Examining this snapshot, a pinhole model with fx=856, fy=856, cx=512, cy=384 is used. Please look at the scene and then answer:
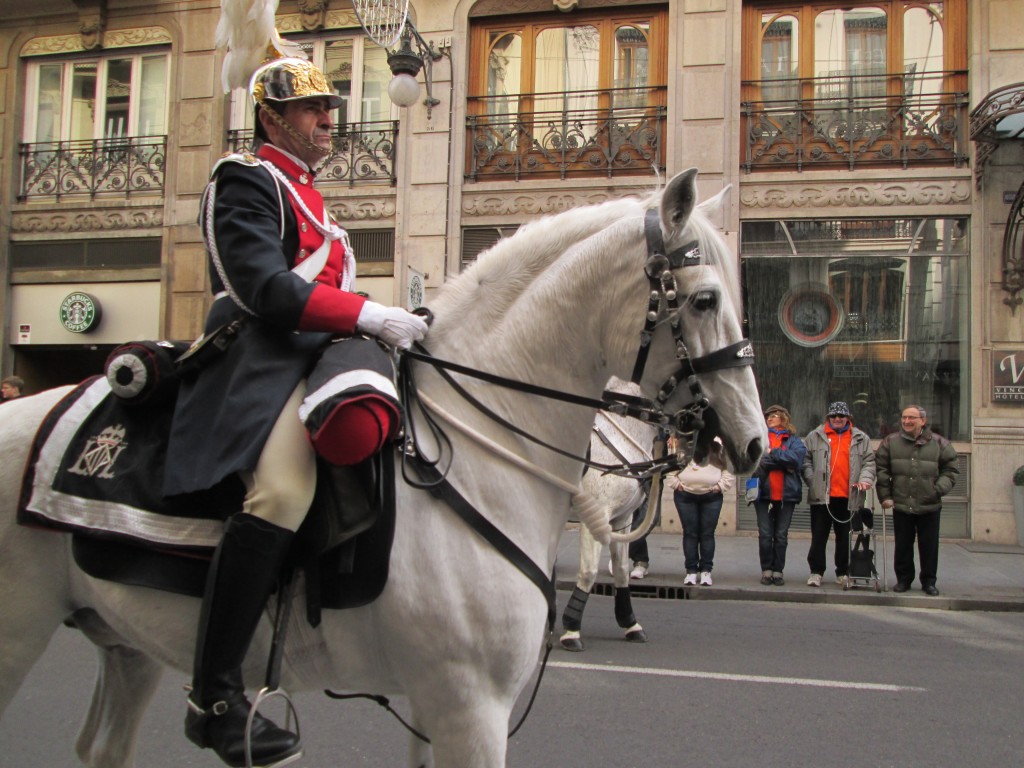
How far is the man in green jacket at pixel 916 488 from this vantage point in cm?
1026

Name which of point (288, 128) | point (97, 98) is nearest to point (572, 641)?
point (288, 128)

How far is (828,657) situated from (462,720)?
5.66 metres

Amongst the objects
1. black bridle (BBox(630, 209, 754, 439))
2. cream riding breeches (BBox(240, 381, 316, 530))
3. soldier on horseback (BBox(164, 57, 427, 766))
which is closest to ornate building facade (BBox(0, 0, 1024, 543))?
soldier on horseback (BBox(164, 57, 427, 766))

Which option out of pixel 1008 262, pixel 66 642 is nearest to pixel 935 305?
pixel 1008 262

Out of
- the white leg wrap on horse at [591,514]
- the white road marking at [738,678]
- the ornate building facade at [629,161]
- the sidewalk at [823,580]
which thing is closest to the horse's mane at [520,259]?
the white leg wrap on horse at [591,514]

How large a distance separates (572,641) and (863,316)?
9723mm

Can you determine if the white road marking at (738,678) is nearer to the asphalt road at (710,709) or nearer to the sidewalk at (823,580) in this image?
the asphalt road at (710,709)

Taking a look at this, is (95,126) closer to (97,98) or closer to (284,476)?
(97,98)

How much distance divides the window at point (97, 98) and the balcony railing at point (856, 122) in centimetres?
1147

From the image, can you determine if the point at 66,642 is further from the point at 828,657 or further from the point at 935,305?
the point at 935,305

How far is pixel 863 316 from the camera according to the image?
14.5m

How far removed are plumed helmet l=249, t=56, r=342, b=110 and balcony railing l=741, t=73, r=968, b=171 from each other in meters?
13.1

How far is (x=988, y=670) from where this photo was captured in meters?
6.80

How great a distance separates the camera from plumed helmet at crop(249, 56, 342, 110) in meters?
2.68
